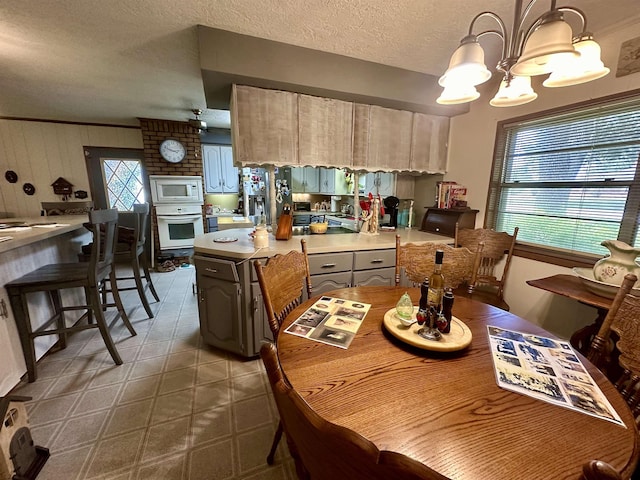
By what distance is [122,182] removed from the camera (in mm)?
4758

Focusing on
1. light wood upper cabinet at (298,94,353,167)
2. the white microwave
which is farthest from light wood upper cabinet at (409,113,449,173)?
the white microwave

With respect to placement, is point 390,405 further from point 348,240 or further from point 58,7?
point 58,7

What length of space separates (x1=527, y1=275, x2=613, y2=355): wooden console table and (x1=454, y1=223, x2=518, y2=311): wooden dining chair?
41 centimetres

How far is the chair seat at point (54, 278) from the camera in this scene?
68.1 inches

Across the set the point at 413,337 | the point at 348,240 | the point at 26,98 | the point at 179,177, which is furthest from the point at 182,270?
the point at 413,337

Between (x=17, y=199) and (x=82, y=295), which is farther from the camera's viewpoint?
(x=17, y=199)

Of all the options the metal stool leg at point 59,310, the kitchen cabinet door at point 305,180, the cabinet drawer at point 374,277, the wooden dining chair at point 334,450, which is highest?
the kitchen cabinet door at point 305,180

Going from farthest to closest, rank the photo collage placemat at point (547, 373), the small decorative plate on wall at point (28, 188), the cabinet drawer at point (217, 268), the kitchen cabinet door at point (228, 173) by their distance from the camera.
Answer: the kitchen cabinet door at point (228, 173) → the small decorative plate on wall at point (28, 188) → the cabinet drawer at point (217, 268) → the photo collage placemat at point (547, 373)

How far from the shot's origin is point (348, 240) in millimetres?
2330

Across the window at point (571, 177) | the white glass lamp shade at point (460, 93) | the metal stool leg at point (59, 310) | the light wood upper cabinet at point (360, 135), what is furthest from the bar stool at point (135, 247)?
the window at point (571, 177)

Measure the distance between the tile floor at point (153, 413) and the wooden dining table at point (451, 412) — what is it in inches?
34.7

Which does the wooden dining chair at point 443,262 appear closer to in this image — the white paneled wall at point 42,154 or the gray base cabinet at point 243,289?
the gray base cabinet at point 243,289

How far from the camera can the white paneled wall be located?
412cm

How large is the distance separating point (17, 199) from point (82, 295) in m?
3.28
